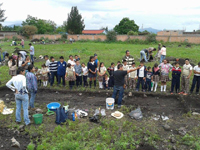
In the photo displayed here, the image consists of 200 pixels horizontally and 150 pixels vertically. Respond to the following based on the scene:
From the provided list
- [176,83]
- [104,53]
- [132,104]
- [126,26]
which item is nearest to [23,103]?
[132,104]

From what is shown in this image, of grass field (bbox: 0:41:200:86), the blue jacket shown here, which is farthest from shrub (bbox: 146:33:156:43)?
the blue jacket

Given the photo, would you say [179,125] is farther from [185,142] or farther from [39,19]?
[39,19]

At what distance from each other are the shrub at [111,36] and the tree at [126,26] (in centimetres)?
1781

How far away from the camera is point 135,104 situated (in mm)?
7348

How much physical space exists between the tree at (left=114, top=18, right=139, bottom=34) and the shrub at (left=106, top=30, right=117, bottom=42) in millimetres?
17815

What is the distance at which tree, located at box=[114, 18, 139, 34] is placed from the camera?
180ft

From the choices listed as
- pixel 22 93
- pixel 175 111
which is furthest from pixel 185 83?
pixel 22 93

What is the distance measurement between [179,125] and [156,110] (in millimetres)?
1209

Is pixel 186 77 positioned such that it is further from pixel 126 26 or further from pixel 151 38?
pixel 126 26

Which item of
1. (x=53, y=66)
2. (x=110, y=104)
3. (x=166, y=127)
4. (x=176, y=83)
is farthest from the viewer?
(x=53, y=66)

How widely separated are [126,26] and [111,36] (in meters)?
19.6

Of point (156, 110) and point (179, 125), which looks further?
point (156, 110)

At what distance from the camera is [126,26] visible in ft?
181

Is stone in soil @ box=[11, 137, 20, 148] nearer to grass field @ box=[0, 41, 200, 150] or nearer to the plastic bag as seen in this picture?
grass field @ box=[0, 41, 200, 150]
